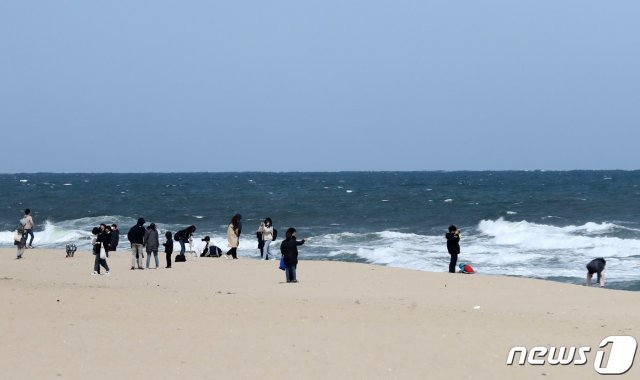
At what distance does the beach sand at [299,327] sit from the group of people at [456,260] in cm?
259

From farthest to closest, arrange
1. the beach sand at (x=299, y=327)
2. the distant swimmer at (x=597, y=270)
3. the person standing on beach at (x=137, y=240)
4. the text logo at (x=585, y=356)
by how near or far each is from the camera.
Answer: the person standing on beach at (x=137, y=240)
the distant swimmer at (x=597, y=270)
the text logo at (x=585, y=356)
the beach sand at (x=299, y=327)

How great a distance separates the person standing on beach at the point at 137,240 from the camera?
22.1m

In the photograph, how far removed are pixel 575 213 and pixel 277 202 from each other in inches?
966

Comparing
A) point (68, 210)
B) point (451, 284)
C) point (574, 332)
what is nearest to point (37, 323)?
point (574, 332)

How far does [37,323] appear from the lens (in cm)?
1280

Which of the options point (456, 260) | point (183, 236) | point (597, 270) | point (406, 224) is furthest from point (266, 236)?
point (406, 224)

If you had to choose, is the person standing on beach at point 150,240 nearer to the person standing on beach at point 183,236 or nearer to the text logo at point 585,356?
the person standing on beach at point 183,236

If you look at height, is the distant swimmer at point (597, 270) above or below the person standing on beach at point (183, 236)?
below

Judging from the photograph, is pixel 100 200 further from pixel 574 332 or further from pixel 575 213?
pixel 574 332

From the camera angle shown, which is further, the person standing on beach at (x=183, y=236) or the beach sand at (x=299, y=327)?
the person standing on beach at (x=183, y=236)

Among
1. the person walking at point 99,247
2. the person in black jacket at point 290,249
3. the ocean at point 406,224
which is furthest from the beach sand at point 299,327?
the ocean at point 406,224

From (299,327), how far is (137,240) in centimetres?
1064

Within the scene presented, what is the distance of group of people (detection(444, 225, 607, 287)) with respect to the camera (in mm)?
21359

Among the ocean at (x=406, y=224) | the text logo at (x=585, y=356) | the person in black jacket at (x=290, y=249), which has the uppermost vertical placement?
the person in black jacket at (x=290, y=249)
